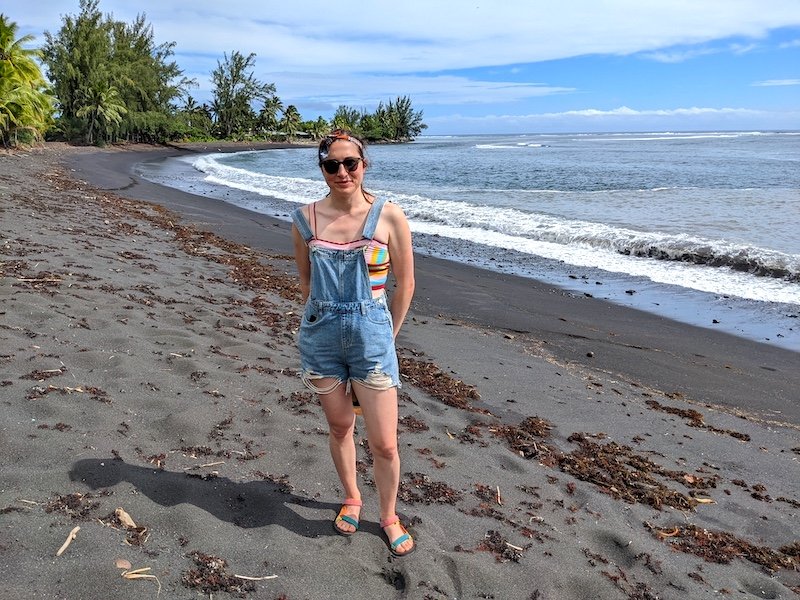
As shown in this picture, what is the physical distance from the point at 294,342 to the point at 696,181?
29.1m

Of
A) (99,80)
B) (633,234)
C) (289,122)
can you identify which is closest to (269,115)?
(289,122)

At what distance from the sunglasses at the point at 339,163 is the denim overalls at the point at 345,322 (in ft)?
0.56

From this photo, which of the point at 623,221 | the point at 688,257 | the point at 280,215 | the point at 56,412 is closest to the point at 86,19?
the point at 280,215

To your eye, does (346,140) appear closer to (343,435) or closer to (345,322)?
(345,322)

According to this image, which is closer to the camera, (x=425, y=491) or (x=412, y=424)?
(x=425, y=491)

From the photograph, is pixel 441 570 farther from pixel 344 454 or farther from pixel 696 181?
pixel 696 181

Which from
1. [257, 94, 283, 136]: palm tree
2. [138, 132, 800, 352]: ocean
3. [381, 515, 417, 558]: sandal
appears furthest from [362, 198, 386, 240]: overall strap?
[257, 94, 283, 136]: palm tree

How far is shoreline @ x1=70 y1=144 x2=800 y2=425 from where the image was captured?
5934 mm

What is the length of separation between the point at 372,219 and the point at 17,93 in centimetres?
3736

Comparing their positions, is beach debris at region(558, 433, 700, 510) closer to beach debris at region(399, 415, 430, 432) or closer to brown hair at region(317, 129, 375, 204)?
beach debris at region(399, 415, 430, 432)

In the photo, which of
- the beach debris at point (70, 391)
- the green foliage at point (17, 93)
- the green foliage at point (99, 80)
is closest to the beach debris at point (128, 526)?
the beach debris at point (70, 391)

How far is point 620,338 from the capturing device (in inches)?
293

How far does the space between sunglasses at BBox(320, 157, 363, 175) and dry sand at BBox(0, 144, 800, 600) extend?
5.41 ft

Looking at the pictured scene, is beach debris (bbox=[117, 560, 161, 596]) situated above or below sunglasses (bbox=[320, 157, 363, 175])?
below
